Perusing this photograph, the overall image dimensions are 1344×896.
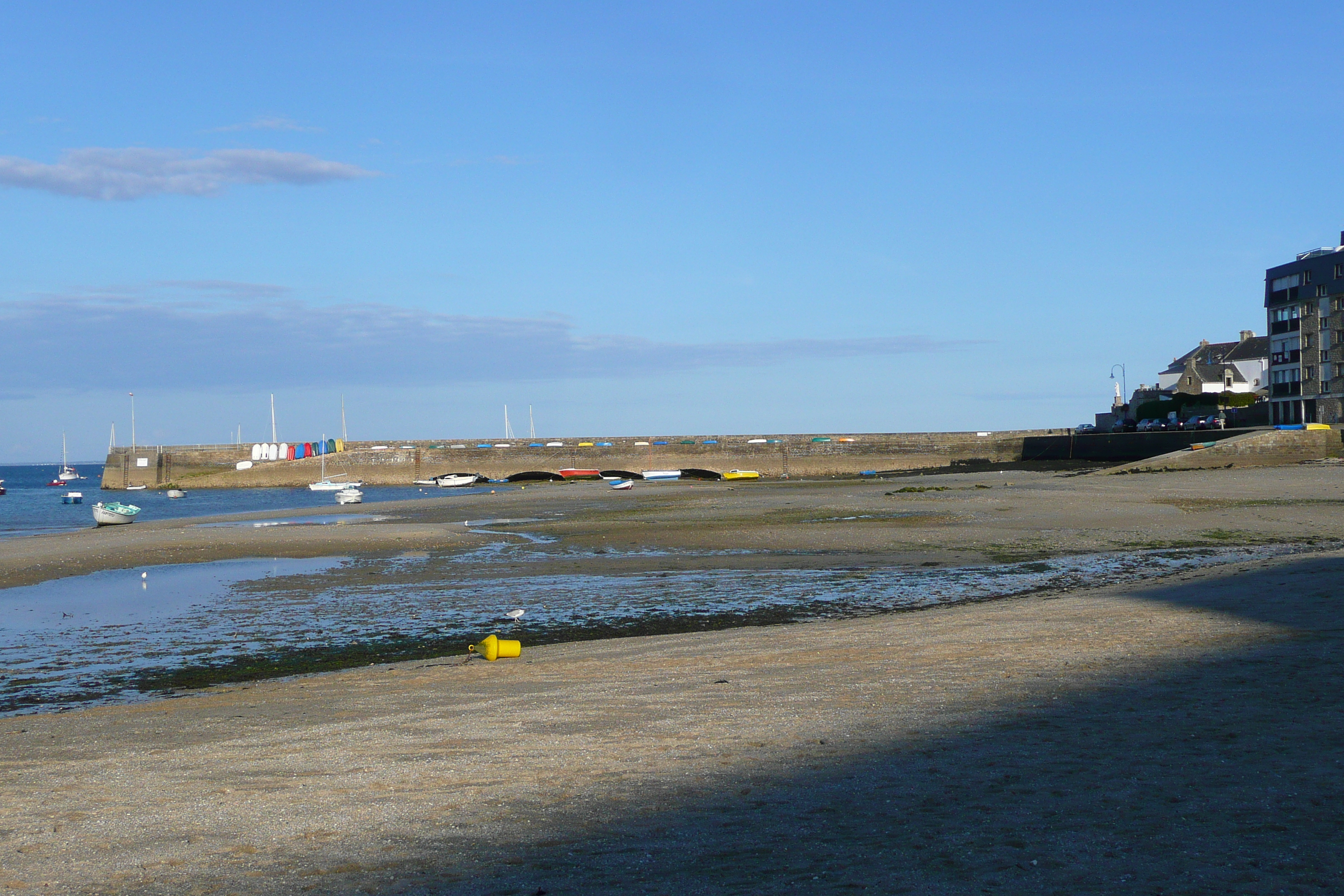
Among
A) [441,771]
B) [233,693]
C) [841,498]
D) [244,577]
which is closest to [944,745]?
[441,771]

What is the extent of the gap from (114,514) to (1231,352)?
10973 cm

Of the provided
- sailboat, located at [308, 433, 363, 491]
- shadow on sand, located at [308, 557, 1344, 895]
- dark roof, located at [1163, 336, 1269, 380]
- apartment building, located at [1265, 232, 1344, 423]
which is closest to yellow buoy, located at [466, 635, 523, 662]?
shadow on sand, located at [308, 557, 1344, 895]

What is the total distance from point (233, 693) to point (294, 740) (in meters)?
3.16

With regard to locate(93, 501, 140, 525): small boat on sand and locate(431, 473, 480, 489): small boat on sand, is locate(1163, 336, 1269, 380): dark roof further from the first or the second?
locate(93, 501, 140, 525): small boat on sand

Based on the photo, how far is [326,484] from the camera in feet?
274

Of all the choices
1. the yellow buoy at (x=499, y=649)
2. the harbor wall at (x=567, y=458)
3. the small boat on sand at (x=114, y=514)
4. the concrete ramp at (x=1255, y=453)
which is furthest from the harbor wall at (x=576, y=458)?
the yellow buoy at (x=499, y=649)

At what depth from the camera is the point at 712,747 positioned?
680 cm

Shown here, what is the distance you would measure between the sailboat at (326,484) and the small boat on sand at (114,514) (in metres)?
32.0

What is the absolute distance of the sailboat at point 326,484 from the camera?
79.8 metres

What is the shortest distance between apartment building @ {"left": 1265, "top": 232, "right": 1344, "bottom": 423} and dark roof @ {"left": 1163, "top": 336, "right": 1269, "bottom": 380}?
23.3 m

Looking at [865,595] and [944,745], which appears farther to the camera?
[865,595]

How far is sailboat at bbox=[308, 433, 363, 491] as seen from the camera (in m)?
79.8

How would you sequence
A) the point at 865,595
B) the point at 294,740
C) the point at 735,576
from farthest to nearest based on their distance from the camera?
the point at 735,576, the point at 865,595, the point at 294,740

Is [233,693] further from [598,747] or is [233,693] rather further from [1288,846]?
[1288,846]
